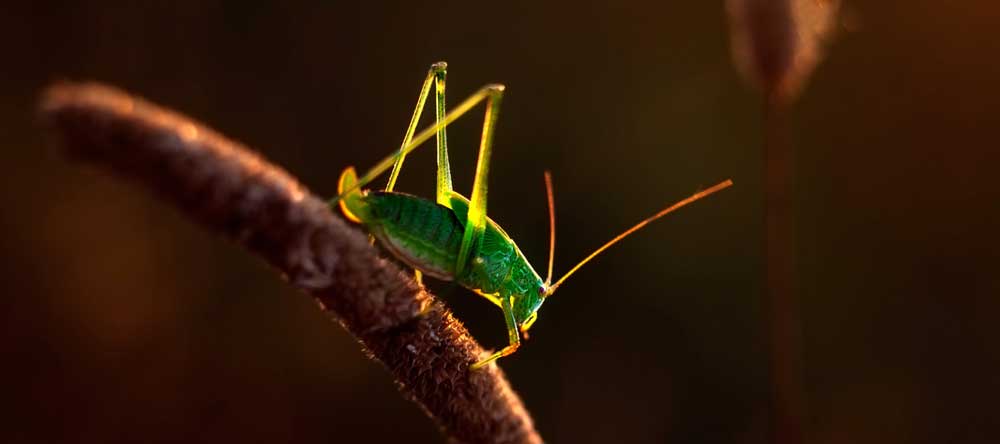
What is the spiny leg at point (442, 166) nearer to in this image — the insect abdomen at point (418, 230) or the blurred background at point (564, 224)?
the insect abdomen at point (418, 230)

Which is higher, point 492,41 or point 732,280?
point 492,41

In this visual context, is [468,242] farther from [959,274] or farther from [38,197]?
[959,274]

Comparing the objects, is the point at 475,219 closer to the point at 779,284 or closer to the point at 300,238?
the point at 779,284

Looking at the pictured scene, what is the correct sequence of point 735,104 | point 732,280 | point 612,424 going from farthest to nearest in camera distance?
point 735,104
point 732,280
point 612,424

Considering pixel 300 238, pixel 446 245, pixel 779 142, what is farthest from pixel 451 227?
pixel 300 238

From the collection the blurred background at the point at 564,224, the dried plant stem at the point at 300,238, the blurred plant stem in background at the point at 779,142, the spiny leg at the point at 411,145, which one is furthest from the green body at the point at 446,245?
the blurred background at the point at 564,224

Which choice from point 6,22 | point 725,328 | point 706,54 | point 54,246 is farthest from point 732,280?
point 6,22
